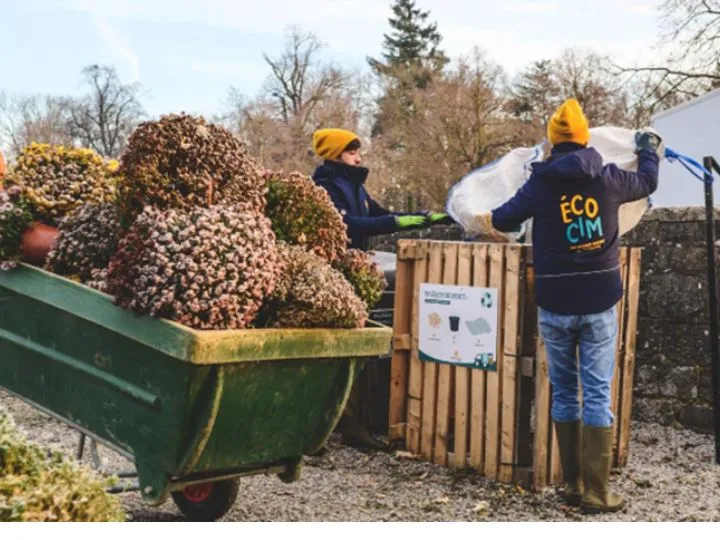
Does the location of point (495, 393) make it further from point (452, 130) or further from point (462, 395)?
point (452, 130)

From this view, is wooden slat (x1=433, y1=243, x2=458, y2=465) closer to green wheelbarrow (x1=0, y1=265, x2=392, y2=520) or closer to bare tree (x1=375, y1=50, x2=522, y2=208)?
green wheelbarrow (x1=0, y1=265, x2=392, y2=520)

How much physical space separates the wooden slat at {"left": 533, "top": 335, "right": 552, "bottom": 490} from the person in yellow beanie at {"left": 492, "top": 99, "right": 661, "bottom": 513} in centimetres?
33

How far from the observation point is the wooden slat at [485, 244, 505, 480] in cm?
596

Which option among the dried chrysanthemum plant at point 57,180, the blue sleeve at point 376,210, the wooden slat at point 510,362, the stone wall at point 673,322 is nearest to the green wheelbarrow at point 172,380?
the dried chrysanthemum plant at point 57,180

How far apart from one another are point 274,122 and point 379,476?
119 feet

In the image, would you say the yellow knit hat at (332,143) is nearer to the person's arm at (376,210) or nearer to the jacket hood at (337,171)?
the jacket hood at (337,171)

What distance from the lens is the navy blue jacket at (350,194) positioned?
20.9ft

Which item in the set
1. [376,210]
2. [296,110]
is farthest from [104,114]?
[376,210]

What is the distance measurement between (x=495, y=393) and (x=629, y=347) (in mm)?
952

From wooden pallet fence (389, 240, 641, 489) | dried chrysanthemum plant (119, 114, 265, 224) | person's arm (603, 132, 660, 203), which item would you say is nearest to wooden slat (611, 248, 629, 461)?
wooden pallet fence (389, 240, 641, 489)

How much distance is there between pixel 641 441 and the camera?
7.13 m

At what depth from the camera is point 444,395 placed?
6375mm

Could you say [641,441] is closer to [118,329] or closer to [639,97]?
[118,329]

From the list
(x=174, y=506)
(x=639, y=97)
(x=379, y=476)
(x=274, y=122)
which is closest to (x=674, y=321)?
(x=379, y=476)
